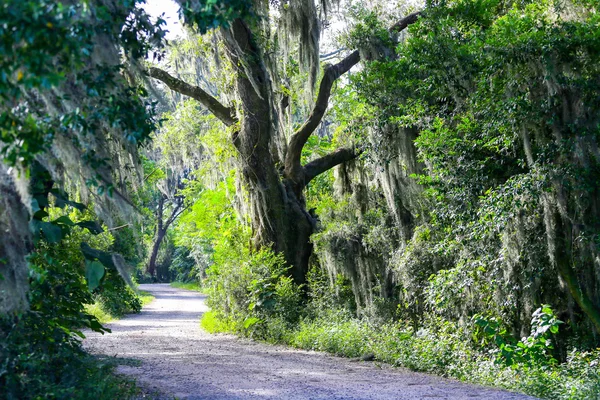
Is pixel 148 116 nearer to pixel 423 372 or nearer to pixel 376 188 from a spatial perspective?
pixel 423 372

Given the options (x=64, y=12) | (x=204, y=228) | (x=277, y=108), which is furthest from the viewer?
(x=204, y=228)

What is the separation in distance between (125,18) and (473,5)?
7.23 metres

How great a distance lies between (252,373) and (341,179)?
6.90 m

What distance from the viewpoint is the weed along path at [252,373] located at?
749 centimetres

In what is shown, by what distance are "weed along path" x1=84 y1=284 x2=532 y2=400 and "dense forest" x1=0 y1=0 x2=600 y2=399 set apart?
24.3 inches

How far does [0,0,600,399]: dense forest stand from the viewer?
15.8ft

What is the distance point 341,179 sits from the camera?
15.1 m

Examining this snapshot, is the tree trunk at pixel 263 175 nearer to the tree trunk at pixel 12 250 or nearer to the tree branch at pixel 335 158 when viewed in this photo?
the tree branch at pixel 335 158

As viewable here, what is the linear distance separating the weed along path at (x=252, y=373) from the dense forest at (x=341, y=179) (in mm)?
617

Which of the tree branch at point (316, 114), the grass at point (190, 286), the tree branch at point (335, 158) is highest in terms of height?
the tree branch at point (316, 114)

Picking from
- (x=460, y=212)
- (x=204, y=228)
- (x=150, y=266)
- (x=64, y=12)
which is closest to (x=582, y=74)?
(x=460, y=212)

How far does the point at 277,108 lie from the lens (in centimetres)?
1452

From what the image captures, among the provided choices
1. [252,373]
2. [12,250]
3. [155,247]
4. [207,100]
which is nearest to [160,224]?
[155,247]

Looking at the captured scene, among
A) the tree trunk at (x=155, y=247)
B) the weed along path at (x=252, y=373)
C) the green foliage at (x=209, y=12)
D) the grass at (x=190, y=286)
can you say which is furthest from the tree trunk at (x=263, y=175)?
the tree trunk at (x=155, y=247)
